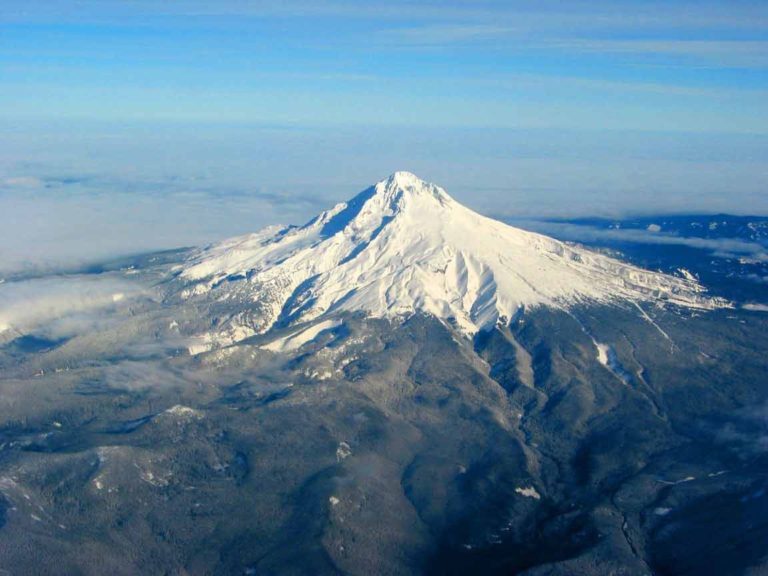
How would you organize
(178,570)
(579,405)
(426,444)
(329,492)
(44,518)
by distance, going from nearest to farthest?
(178,570), (44,518), (329,492), (426,444), (579,405)

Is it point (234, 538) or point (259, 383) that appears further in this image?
point (259, 383)

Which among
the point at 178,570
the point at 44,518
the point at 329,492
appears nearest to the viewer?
the point at 178,570

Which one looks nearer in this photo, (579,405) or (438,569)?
(438,569)

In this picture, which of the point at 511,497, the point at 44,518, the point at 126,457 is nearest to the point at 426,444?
the point at 511,497

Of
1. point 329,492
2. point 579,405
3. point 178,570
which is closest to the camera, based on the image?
point 178,570

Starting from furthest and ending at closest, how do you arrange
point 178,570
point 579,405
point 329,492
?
point 579,405 < point 329,492 < point 178,570

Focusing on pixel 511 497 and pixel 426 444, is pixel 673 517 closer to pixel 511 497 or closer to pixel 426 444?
Answer: pixel 511 497

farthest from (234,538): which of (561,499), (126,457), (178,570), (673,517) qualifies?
(673,517)

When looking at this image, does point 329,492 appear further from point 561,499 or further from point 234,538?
point 561,499

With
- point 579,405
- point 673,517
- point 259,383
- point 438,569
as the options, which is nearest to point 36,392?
point 259,383
